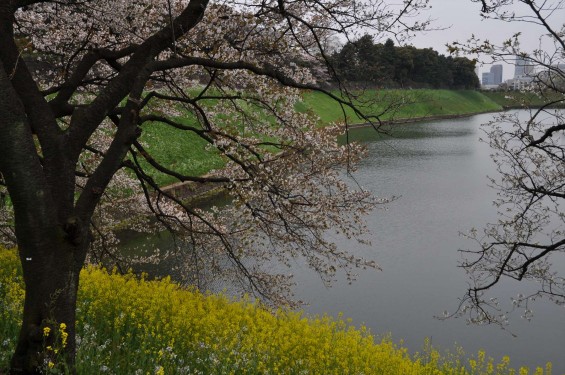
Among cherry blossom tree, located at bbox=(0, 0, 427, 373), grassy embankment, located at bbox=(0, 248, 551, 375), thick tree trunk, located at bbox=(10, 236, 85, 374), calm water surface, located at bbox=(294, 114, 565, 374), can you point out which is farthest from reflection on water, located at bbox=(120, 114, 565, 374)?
thick tree trunk, located at bbox=(10, 236, 85, 374)

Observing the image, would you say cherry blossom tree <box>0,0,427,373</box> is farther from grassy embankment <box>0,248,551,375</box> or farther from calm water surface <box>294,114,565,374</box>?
calm water surface <box>294,114,565,374</box>

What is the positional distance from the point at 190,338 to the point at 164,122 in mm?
3058

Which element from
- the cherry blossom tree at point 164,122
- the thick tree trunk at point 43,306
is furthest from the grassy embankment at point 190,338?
the cherry blossom tree at point 164,122

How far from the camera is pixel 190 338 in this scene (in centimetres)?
659

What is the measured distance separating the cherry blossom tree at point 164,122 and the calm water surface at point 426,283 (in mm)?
1640

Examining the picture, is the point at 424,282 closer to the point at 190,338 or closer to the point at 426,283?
the point at 426,283

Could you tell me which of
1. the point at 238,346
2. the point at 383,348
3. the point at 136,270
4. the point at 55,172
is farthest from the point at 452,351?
the point at 55,172

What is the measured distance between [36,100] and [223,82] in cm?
362

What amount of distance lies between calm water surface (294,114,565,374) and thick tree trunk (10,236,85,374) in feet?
12.8

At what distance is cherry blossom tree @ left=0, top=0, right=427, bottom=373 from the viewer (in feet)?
14.6

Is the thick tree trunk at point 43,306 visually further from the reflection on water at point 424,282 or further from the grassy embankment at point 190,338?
the reflection on water at point 424,282

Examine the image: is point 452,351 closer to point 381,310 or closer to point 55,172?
point 381,310

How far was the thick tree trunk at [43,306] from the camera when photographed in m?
4.43

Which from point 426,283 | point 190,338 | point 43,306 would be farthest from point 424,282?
point 43,306
